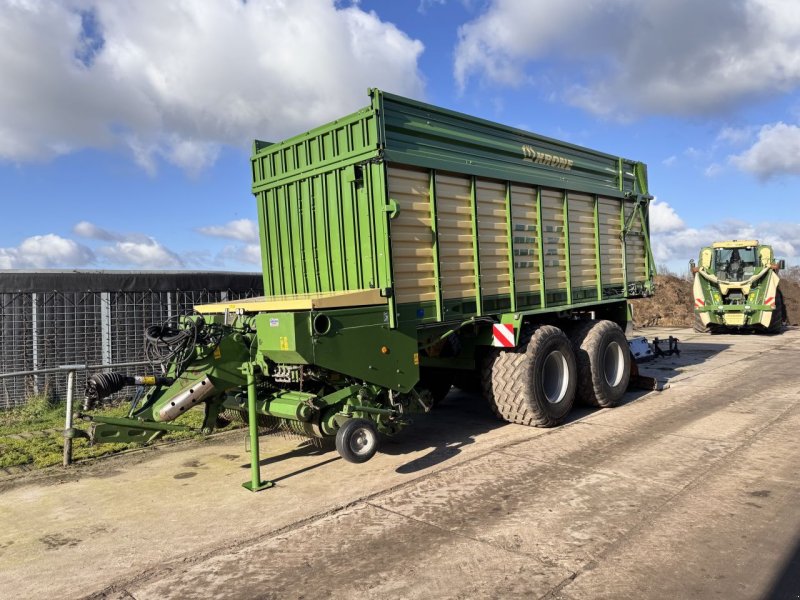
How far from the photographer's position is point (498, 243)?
6.88m

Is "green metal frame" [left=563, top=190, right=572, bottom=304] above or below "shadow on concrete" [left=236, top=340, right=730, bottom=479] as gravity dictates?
above

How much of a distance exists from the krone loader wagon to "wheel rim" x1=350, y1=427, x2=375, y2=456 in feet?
0.04

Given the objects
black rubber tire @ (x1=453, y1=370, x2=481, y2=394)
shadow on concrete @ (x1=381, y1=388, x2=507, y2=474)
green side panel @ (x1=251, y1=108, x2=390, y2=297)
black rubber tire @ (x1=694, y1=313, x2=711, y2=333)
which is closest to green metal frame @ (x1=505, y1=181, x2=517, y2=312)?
black rubber tire @ (x1=453, y1=370, x2=481, y2=394)

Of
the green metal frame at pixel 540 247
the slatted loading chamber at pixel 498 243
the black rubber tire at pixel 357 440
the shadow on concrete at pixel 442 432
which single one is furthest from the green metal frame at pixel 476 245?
the black rubber tire at pixel 357 440

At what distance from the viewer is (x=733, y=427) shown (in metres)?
6.58

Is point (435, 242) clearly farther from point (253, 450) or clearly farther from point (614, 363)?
point (614, 363)

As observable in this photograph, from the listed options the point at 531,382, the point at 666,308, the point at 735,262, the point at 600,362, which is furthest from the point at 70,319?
the point at 666,308

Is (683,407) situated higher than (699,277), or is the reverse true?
(699,277)

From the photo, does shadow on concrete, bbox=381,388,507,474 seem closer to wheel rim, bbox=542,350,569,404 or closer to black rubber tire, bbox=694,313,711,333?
wheel rim, bbox=542,350,569,404

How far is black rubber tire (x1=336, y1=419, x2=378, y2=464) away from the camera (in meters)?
4.90

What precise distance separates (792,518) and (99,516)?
5140mm

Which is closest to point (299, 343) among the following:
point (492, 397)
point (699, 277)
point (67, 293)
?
point (492, 397)

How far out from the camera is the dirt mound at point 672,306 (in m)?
23.8

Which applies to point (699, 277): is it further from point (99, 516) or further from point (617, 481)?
point (99, 516)
